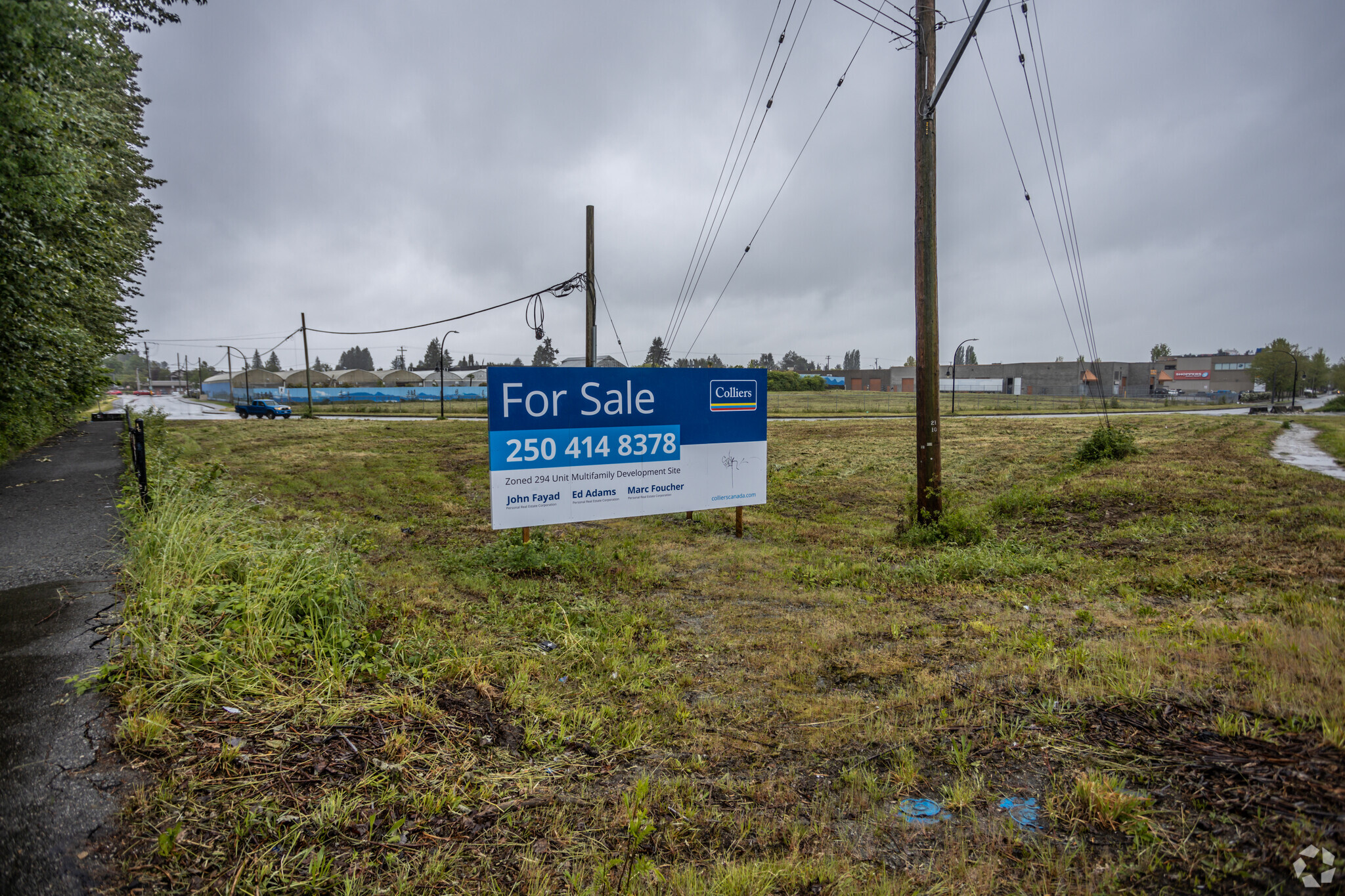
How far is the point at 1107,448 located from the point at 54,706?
1856cm

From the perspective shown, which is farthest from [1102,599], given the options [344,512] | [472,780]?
[344,512]

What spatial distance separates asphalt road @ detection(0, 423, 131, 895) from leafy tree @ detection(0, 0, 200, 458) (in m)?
4.29

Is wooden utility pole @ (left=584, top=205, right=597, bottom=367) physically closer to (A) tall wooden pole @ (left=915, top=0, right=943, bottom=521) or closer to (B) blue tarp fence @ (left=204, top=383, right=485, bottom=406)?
(A) tall wooden pole @ (left=915, top=0, right=943, bottom=521)

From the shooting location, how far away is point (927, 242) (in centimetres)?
861

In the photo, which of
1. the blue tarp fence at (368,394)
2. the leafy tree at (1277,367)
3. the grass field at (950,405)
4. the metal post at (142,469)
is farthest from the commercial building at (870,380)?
the metal post at (142,469)

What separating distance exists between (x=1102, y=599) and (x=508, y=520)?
261 inches

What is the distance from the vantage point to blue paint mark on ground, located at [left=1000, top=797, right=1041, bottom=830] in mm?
2645

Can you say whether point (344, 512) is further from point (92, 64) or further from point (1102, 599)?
point (1102, 599)

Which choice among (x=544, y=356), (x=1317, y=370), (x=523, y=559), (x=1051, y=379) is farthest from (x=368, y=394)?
(x=1317, y=370)

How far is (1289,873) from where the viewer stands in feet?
6.51

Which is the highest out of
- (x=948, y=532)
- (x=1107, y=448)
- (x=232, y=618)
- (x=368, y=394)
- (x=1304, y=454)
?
(x=368, y=394)

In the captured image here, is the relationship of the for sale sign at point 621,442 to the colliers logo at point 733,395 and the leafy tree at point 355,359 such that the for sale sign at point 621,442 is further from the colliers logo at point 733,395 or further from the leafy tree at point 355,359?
the leafy tree at point 355,359

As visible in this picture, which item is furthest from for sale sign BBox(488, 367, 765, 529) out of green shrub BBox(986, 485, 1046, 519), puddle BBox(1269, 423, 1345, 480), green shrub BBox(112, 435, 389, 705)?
puddle BBox(1269, 423, 1345, 480)
